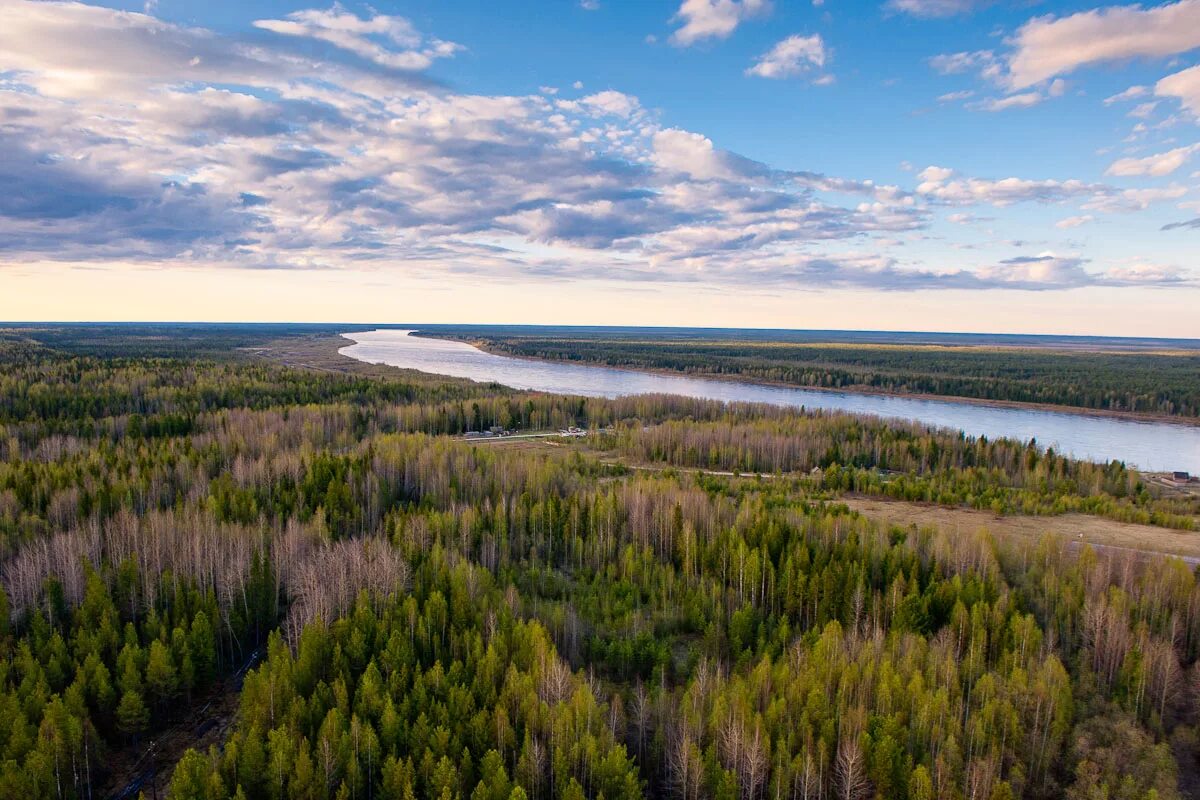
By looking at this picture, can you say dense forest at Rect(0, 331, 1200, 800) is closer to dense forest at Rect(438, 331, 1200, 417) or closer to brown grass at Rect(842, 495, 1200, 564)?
brown grass at Rect(842, 495, 1200, 564)

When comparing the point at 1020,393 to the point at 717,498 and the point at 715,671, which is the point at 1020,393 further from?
the point at 715,671

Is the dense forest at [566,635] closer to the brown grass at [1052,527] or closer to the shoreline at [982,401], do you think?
the brown grass at [1052,527]

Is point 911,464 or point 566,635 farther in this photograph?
point 911,464

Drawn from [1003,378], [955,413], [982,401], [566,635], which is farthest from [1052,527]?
[1003,378]

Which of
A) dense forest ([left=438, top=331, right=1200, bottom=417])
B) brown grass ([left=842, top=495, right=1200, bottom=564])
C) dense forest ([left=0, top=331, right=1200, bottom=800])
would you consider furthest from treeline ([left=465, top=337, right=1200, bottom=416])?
brown grass ([left=842, top=495, right=1200, bottom=564])

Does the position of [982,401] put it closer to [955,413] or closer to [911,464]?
[955,413]
